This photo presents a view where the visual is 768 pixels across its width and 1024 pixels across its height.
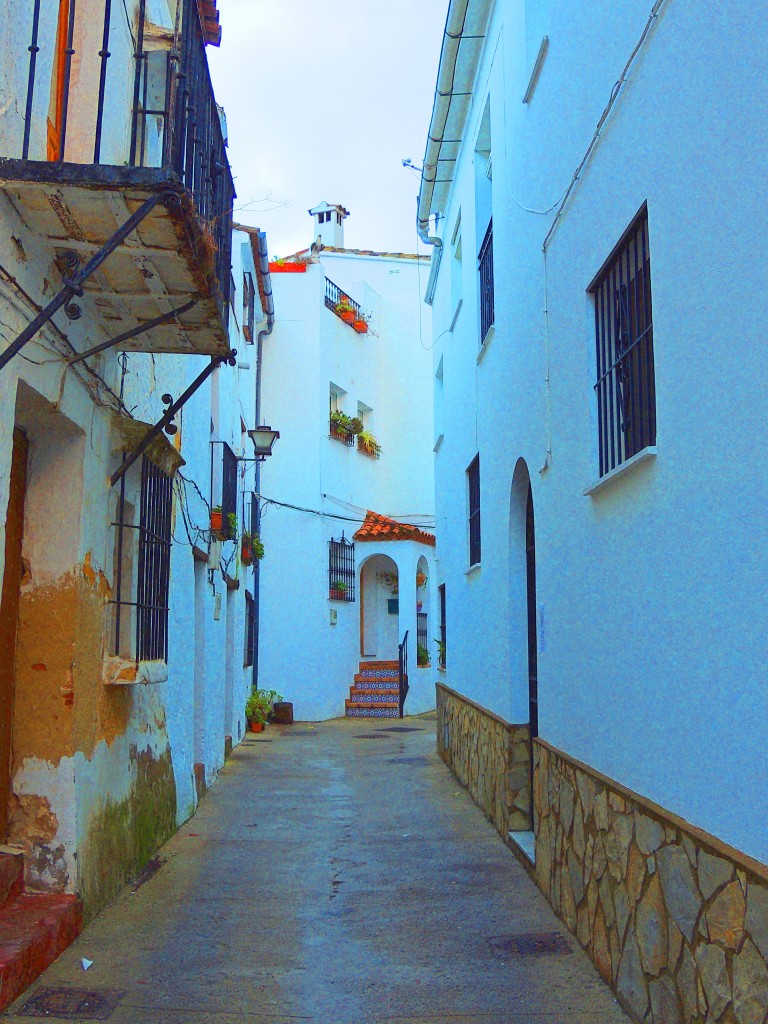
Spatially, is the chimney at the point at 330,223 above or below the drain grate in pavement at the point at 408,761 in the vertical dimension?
above

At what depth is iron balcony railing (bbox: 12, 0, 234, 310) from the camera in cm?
421

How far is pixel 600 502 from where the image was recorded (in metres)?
4.73

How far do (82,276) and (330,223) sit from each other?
21825 millimetres

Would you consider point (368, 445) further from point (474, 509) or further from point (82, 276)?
point (82, 276)

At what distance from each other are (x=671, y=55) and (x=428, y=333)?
19991 mm

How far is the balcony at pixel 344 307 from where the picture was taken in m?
21.0

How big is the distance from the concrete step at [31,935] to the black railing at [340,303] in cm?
1729

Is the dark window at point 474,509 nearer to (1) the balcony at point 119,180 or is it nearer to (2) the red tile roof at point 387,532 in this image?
(1) the balcony at point 119,180

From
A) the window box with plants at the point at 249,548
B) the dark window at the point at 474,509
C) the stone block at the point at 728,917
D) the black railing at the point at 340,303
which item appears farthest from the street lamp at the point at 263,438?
the stone block at the point at 728,917

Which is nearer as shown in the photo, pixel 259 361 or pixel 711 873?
pixel 711 873

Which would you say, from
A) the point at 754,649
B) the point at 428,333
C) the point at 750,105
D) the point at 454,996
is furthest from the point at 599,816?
the point at 428,333

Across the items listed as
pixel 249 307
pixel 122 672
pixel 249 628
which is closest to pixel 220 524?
pixel 122 672

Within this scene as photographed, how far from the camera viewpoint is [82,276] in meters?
4.00

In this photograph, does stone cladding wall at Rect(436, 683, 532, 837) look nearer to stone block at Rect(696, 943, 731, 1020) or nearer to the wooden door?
the wooden door
